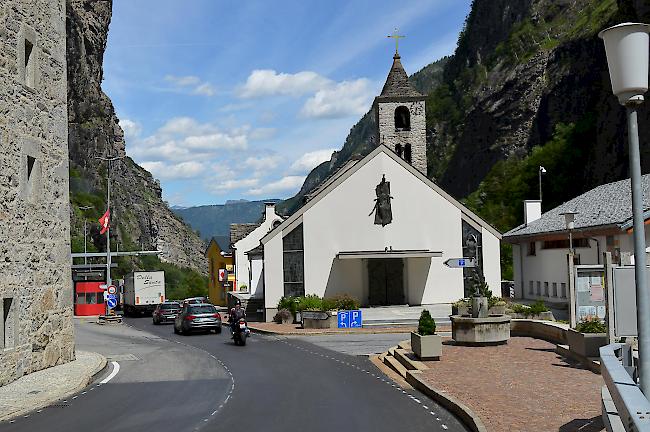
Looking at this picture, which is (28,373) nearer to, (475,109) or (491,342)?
(491,342)

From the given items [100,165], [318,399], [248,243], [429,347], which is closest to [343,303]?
[429,347]

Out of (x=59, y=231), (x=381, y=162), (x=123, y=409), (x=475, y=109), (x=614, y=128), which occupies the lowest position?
(x=123, y=409)

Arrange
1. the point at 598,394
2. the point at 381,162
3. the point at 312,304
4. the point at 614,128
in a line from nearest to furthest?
1. the point at 598,394
2. the point at 312,304
3. the point at 381,162
4. the point at 614,128

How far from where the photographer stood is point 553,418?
1054 centimetres

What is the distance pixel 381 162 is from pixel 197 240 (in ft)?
373

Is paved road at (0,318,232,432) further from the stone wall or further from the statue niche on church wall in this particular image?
the stone wall

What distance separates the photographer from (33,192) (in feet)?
58.1

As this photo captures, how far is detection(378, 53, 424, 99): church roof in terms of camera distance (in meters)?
45.4

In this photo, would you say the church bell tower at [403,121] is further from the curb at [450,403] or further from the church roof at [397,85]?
the curb at [450,403]

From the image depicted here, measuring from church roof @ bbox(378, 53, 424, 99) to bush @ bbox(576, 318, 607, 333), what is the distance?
29853 mm

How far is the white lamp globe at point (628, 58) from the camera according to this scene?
739cm

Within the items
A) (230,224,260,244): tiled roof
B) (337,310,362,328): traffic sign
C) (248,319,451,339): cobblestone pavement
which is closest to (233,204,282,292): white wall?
(230,224,260,244): tiled roof

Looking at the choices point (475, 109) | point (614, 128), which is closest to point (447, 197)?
point (614, 128)

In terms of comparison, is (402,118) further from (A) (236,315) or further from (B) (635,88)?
(B) (635,88)
